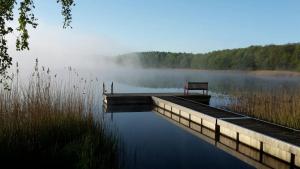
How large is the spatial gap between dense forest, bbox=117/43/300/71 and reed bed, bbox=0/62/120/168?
60.3 metres

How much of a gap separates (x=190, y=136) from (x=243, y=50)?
255 ft

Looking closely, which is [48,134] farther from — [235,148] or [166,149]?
[235,148]

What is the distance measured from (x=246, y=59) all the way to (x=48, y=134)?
75229 mm

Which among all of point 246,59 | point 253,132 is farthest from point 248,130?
point 246,59

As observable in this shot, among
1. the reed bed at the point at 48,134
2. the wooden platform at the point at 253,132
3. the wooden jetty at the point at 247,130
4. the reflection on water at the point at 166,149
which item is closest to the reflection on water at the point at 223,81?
the wooden jetty at the point at 247,130

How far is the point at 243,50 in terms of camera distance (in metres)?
86.8

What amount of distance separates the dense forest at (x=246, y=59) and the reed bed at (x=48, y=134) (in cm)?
6025

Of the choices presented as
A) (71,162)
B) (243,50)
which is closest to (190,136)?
(71,162)

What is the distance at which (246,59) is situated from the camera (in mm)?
80000

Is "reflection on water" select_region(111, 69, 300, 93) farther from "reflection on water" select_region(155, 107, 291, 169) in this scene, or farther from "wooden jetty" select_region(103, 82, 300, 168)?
"reflection on water" select_region(155, 107, 291, 169)

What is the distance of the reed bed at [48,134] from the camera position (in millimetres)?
7418

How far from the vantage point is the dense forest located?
228ft

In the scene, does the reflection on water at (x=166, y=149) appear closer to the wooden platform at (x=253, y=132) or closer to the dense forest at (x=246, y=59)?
the wooden platform at (x=253, y=132)

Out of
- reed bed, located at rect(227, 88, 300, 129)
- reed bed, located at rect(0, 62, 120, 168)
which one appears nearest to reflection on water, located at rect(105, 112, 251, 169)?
reed bed, located at rect(0, 62, 120, 168)
